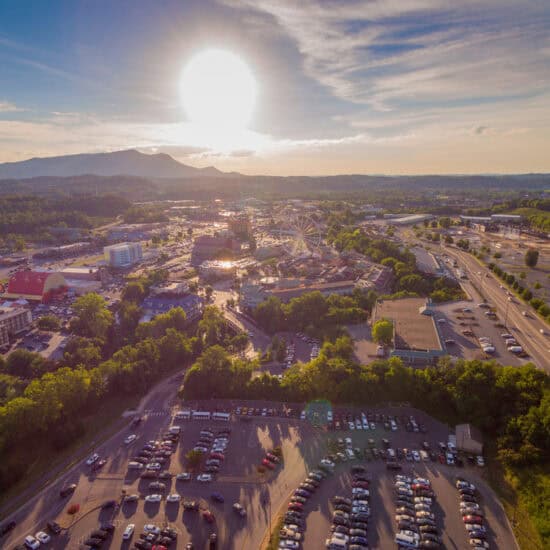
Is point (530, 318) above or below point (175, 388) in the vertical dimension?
above

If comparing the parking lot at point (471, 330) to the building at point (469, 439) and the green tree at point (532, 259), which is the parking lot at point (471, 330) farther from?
A: the green tree at point (532, 259)

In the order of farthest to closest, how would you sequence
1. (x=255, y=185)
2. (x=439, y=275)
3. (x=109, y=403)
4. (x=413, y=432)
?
(x=255, y=185), (x=439, y=275), (x=109, y=403), (x=413, y=432)

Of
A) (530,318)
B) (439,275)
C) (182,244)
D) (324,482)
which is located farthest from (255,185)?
(324,482)

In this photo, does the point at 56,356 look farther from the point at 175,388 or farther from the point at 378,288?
the point at 378,288

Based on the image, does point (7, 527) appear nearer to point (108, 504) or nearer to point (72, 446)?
point (108, 504)

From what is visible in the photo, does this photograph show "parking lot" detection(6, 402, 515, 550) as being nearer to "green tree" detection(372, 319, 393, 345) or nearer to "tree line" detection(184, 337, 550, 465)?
"tree line" detection(184, 337, 550, 465)

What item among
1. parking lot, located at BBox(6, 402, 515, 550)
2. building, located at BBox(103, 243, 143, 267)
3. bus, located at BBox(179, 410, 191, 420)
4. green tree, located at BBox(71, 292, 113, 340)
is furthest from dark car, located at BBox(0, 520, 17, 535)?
building, located at BBox(103, 243, 143, 267)
